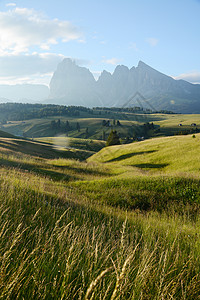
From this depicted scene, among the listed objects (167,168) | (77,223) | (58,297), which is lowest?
(167,168)

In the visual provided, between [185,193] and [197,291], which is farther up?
[197,291]

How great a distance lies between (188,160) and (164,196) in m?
22.3

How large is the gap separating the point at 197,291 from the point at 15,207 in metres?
4.95

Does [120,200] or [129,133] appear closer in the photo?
[120,200]

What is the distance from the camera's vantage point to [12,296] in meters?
2.72

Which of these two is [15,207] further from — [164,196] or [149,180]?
[149,180]

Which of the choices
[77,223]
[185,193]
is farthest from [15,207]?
[185,193]

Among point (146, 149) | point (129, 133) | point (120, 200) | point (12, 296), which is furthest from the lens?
point (129, 133)

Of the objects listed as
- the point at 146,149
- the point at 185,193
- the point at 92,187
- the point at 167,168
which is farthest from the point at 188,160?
the point at 92,187

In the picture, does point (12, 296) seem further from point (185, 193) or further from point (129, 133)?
point (129, 133)

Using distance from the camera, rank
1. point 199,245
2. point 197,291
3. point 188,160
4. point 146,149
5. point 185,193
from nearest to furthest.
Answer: point 197,291 < point 199,245 < point 185,193 < point 188,160 < point 146,149

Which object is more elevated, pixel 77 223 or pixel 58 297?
pixel 58 297

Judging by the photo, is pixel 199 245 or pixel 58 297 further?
pixel 199 245

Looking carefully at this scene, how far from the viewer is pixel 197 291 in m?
3.23
